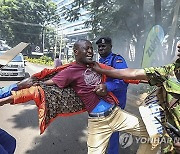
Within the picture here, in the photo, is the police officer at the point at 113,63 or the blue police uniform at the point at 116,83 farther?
the police officer at the point at 113,63

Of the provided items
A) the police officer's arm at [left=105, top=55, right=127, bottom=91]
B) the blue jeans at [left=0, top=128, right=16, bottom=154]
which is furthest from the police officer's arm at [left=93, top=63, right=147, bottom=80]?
the blue jeans at [left=0, top=128, right=16, bottom=154]

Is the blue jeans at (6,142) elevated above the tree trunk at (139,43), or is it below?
below

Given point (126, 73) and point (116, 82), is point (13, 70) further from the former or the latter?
point (126, 73)

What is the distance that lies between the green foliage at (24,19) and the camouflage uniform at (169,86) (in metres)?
42.3

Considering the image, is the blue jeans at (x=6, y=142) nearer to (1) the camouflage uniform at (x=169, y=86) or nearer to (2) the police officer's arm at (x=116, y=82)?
(2) the police officer's arm at (x=116, y=82)

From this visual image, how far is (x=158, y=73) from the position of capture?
190 centimetres

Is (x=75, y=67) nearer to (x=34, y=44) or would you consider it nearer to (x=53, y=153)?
(x=53, y=153)

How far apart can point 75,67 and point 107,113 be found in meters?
0.59

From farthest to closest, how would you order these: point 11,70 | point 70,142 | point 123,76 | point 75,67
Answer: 1. point 11,70
2. point 70,142
3. point 75,67
4. point 123,76

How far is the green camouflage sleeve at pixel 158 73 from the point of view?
6.12 ft

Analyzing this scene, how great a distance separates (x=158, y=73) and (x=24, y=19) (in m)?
44.7

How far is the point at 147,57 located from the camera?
8.30 m

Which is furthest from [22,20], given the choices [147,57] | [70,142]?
[70,142]

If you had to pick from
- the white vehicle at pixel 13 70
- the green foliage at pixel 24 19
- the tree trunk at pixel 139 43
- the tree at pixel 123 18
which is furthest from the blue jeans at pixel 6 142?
the green foliage at pixel 24 19
